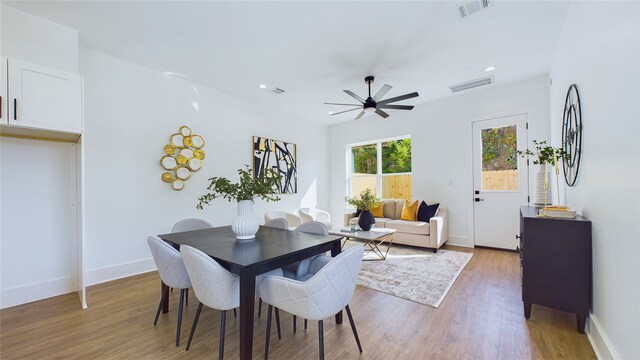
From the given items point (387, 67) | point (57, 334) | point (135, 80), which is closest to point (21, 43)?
point (135, 80)

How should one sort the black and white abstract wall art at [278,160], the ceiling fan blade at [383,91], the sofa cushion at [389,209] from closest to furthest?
the ceiling fan blade at [383,91], the black and white abstract wall art at [278,160], the sofa cushion at [389,209]

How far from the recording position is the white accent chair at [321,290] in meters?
1.41

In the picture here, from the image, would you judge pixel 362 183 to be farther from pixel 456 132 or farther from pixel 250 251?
pixel 250 251

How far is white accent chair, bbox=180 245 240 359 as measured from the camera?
4.95 ft

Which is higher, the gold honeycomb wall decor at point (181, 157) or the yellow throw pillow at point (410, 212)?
the gold honeycomb wall decor at point (181, 157)

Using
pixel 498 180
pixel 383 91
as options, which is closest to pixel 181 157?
pixel 383 91

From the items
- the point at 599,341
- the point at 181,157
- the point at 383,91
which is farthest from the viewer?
the point at 181,157

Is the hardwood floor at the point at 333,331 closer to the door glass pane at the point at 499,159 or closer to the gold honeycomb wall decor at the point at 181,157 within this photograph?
the gold honeycomb wall decor at the point at 181,157

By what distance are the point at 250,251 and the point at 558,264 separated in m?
2.40

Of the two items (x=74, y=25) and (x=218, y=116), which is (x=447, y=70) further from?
(x=74, y=25)

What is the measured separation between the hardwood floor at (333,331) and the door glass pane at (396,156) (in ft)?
10.7

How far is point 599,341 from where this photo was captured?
165 centimetres

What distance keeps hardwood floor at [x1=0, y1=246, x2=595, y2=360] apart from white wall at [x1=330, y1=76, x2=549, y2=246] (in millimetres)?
2251

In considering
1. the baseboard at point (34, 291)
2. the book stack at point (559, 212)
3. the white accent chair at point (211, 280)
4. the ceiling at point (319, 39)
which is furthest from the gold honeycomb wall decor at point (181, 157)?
the book stack at point (559, 212)
